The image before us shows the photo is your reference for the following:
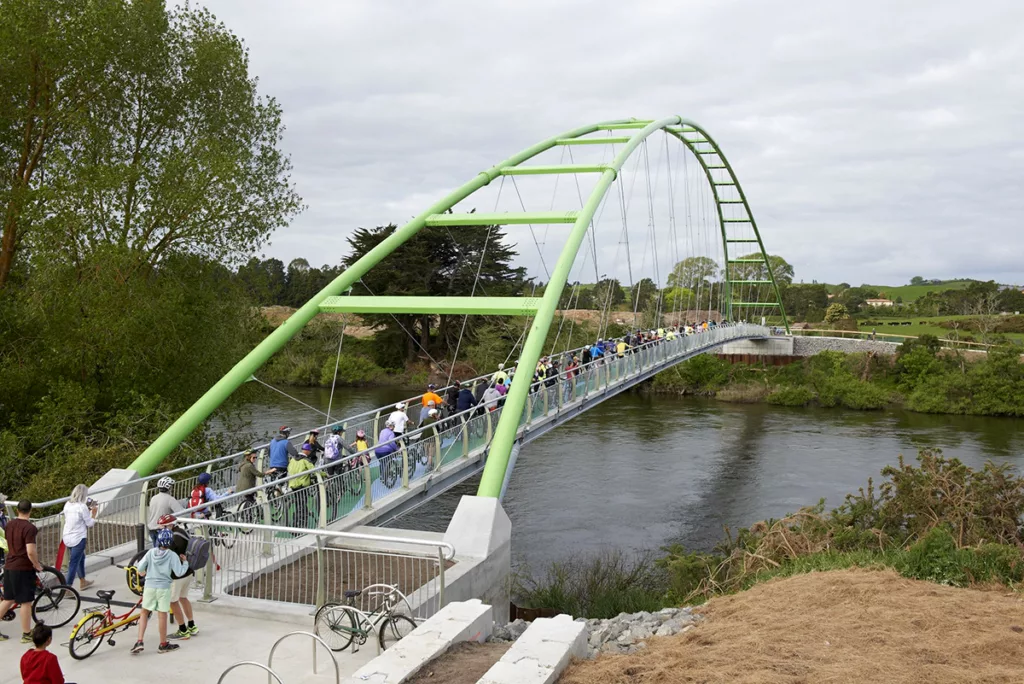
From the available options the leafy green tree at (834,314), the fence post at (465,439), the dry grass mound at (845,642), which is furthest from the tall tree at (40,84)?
the leafy green tree at (834,314)

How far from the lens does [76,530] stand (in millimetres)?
8312

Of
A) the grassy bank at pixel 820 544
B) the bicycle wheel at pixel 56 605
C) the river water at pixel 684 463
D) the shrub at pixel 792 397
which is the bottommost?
the river water at pixel 684 463

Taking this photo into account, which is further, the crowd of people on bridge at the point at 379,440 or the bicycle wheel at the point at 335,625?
the crowd of people on bridge at the point at 379,440

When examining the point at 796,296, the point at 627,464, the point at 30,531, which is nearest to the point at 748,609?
the point at 30,531

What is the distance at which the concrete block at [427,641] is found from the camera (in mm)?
5375

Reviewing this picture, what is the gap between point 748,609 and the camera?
815 centimetres

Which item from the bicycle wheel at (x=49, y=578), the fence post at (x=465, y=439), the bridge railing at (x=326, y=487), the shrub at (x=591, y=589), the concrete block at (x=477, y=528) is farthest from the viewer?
the fence post at (x=465, y=439)

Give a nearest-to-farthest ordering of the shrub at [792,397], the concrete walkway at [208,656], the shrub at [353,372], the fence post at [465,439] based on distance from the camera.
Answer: the concrete walkway at [208,656], the fence post at [465,439], the shrub at [792,397], the shrub at [353,372]

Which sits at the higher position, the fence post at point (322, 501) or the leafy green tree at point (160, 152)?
the leafy green tree at point (160, 152)

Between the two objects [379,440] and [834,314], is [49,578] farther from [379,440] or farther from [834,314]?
[834,314]

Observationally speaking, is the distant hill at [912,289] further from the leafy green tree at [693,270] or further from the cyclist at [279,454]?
the cyclist at [279,454]

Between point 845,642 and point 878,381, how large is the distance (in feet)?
134

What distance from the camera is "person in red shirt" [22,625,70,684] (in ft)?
17.0

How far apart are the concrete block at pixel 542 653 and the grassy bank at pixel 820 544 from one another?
18.1 ft
